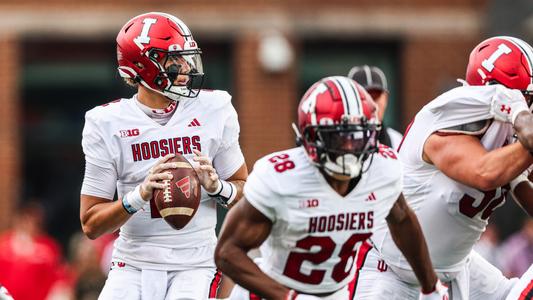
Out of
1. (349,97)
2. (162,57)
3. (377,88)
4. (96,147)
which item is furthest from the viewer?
(377,88)

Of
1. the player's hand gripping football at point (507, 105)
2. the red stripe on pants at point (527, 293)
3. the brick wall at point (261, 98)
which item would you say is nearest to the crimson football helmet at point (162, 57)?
the player's hand gripping football at point (507, 105)

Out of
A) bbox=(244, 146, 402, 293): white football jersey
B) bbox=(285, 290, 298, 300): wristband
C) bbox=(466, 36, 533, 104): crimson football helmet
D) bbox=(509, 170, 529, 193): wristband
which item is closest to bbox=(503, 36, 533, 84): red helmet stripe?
bbox=(466, 36, 533, 104): crimson football helmet

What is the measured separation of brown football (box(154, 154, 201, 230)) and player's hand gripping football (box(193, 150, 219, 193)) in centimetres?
4

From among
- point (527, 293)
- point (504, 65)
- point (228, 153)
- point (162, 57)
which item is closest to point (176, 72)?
point (162, 57)

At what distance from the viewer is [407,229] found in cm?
573

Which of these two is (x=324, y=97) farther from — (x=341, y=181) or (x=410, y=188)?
(x=410, y=188)

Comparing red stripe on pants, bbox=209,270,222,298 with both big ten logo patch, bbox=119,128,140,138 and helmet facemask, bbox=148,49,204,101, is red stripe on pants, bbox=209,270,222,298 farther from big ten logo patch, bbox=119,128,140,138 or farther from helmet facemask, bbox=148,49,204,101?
helmet facemask, bbox=148,49,204,101

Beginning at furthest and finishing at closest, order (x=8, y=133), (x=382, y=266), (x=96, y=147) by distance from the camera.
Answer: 1. (x=8, y=133)
2. (x=382, y=266)
3. (x=96, y=147)

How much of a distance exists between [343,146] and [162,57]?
141 centimetres

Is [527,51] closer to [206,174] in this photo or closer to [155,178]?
[206,174]

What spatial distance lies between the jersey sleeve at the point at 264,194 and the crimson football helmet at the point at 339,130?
223mm

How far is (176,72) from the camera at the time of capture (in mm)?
6332

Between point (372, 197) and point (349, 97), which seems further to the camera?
point (372, 197)

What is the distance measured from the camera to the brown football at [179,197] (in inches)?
235
